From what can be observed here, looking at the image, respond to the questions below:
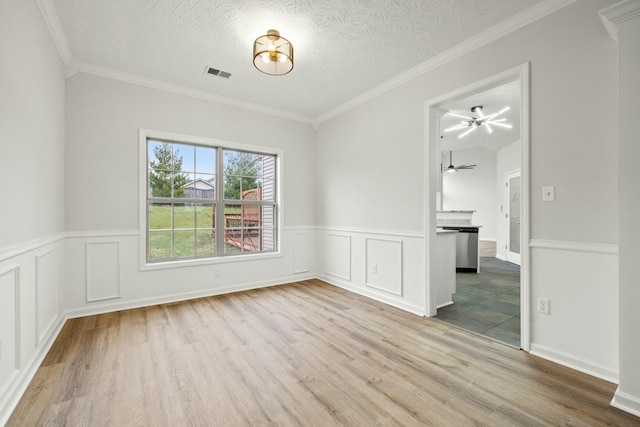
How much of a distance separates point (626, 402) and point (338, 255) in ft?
10.2

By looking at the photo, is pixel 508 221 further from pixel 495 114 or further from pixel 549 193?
pixel 549 193

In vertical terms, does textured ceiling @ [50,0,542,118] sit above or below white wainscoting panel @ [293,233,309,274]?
above

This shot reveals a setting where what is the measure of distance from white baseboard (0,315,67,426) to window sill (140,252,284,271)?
107cm

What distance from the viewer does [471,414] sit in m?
1.55

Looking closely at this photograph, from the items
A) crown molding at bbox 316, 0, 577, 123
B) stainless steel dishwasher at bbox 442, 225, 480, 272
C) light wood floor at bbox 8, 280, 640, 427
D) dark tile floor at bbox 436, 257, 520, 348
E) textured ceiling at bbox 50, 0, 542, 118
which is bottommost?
dark tile floor at bbox 436, 257, 520, 348

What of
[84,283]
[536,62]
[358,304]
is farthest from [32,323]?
[536,62]

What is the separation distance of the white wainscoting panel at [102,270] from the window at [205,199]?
0.33m

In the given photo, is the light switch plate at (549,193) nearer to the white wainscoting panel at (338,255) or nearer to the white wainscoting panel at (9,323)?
the white wainscoting panel at (338,255)

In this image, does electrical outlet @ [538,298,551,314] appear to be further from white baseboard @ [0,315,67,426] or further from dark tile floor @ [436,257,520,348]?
white baseboard @ [0,315,67,426]

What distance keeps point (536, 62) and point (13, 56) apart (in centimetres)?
365

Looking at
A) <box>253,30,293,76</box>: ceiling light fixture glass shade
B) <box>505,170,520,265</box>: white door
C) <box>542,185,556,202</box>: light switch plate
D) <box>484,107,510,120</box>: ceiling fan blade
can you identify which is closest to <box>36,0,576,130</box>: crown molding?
<box>542,185,556,202</box>: light switch plate

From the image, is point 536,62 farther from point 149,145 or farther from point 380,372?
point 149,145

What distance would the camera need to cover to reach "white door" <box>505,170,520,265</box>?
6.48m

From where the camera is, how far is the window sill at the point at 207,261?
3.41 meters
